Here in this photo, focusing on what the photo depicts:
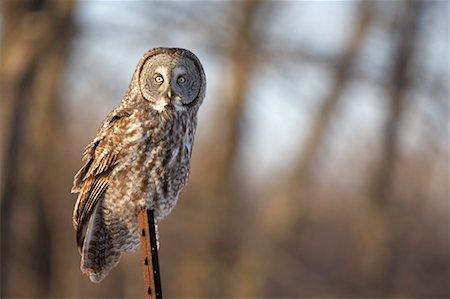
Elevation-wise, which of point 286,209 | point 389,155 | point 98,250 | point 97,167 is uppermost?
point 389,155

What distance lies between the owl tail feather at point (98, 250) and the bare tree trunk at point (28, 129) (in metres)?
5.67

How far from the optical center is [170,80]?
3.12 metres

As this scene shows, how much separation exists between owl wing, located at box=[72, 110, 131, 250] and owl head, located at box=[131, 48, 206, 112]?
0.46ft

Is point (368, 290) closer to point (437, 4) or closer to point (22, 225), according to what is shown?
point (437, 4)

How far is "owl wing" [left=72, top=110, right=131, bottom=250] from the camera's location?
329cm

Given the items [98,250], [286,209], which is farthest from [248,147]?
[98,250]

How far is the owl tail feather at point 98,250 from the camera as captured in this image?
3410mm

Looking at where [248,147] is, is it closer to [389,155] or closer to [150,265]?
[389,155]

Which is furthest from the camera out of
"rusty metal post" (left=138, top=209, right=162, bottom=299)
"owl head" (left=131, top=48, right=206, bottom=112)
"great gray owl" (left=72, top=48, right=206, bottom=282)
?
"great gray owl" (left=72, top=48, right=206, bottom=282)

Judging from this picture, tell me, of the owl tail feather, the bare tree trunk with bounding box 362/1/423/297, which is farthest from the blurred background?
the owl tail feather

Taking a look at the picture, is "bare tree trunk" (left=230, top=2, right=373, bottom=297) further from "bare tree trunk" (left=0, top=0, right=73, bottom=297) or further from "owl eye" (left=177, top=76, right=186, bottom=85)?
"owl eye" (left=177, top=76, right=186, bottom=85)

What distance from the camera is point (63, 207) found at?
45.5 feet

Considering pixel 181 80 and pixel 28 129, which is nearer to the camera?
pixel 181 80

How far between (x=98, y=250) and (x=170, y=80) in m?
0.83
